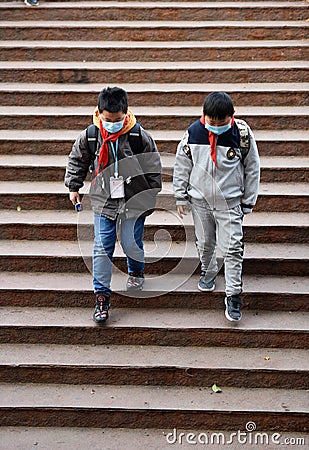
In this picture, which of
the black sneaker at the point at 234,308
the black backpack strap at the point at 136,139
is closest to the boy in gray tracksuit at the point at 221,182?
the black sneaker at the point at 234,308

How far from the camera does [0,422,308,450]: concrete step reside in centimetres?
405

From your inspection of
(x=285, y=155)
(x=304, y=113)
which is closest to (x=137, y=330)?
(x=285, y=155)

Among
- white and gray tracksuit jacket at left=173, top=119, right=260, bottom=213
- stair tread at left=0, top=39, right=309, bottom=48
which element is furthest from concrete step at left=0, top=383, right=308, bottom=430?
stair tread at left=0, top=39, right=309, bottom=48

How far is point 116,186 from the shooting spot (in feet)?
14.4

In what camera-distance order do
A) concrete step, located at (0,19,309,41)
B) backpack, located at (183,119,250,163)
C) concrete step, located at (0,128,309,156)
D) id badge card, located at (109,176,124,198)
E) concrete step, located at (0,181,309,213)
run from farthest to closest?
concrete step, located at (0,19,309,41)
concrete step, located at (0,128,309,156)
concrete step, located at (0,181,309,213)
id badge card, located at (109,176,124,198)
backpack, located at (183,119,250,163)

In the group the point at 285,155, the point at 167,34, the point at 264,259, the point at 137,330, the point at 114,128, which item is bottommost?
the point at 137,330

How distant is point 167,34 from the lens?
7043 millimetres

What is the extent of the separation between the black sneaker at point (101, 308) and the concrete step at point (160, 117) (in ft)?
6.66

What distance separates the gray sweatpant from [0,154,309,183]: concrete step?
1186 millimetres

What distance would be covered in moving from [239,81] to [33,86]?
76.0 inches

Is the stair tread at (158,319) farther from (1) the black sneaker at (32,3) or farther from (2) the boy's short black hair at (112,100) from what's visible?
(1) the black sneaker at (32,3)

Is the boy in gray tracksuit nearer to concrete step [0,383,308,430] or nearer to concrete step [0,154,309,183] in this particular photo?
concrete step [0,383,308,430]

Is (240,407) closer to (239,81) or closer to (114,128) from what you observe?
(114,128)

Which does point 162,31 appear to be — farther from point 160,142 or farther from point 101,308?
point 101,308
